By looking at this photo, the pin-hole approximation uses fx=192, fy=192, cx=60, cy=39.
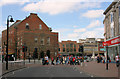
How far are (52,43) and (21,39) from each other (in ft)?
38.3

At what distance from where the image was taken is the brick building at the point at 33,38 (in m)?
64.8

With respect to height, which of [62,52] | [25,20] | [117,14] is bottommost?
[62,52]

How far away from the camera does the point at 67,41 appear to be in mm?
107812

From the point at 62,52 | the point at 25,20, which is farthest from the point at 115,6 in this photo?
the point at 62,52

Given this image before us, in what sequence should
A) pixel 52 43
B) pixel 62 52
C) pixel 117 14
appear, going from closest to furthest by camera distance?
pixel 117 14
pixel 52 43
pixel 62 52

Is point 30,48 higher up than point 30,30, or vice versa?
point 30,30

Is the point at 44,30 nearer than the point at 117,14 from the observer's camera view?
No

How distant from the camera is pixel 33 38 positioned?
2640 inches

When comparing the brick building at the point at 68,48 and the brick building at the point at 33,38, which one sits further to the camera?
the brick building at the point at 68,48

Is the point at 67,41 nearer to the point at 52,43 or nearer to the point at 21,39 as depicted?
the point at 52,43

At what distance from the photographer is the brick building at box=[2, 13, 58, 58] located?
6481 cm

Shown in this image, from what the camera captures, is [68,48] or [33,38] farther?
[68,48]

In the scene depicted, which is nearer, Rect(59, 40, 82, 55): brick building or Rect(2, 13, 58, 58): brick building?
Rect(2, 13, 58, 58): brick building

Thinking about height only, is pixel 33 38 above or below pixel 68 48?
above
